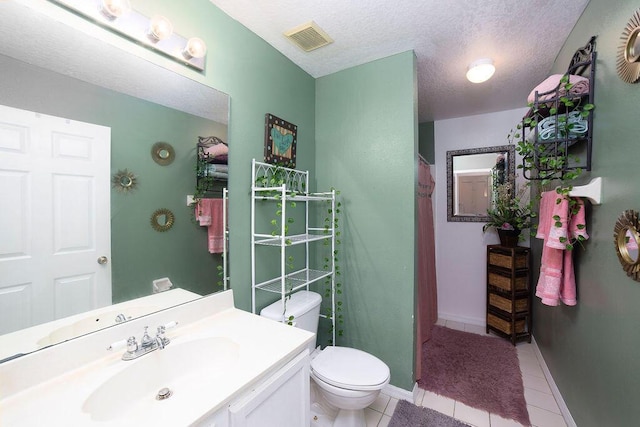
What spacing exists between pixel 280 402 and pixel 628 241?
147 centimetres

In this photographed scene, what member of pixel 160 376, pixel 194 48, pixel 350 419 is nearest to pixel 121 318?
pixel 160 376

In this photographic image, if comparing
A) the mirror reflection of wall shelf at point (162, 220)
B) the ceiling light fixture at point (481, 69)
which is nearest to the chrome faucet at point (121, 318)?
the mirror reflection of wall shelf at point (162, 220)

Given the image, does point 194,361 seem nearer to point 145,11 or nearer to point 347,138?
point 145,11

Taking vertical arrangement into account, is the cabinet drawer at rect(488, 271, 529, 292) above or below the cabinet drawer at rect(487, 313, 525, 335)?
above

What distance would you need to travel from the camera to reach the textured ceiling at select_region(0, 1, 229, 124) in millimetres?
805

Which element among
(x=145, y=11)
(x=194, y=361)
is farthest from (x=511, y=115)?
(x=194, y=361)

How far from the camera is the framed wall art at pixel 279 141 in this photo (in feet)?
5.48

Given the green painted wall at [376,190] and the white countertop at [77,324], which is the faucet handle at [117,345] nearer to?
the white countertop at [77,324]

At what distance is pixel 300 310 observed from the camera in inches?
64.0

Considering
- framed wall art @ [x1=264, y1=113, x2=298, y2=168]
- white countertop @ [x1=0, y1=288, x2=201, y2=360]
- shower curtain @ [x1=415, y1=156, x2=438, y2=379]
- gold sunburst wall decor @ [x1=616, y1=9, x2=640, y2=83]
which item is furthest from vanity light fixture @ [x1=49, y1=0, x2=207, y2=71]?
shower curtain @ [x1=415, y1=156, x2=438, y2=379]

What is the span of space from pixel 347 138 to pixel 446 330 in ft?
7.83

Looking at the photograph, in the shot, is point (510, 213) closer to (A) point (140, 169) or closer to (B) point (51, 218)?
(A) point (140, 169)

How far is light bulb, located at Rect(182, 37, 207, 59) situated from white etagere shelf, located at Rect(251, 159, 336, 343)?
→ 0.60m

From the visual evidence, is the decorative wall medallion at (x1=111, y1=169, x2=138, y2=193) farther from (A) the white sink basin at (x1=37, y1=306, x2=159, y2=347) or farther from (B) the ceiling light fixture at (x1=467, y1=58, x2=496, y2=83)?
(B) the ceiling light fixture at (x1=467, y1=58, x2=496, y2=83)
